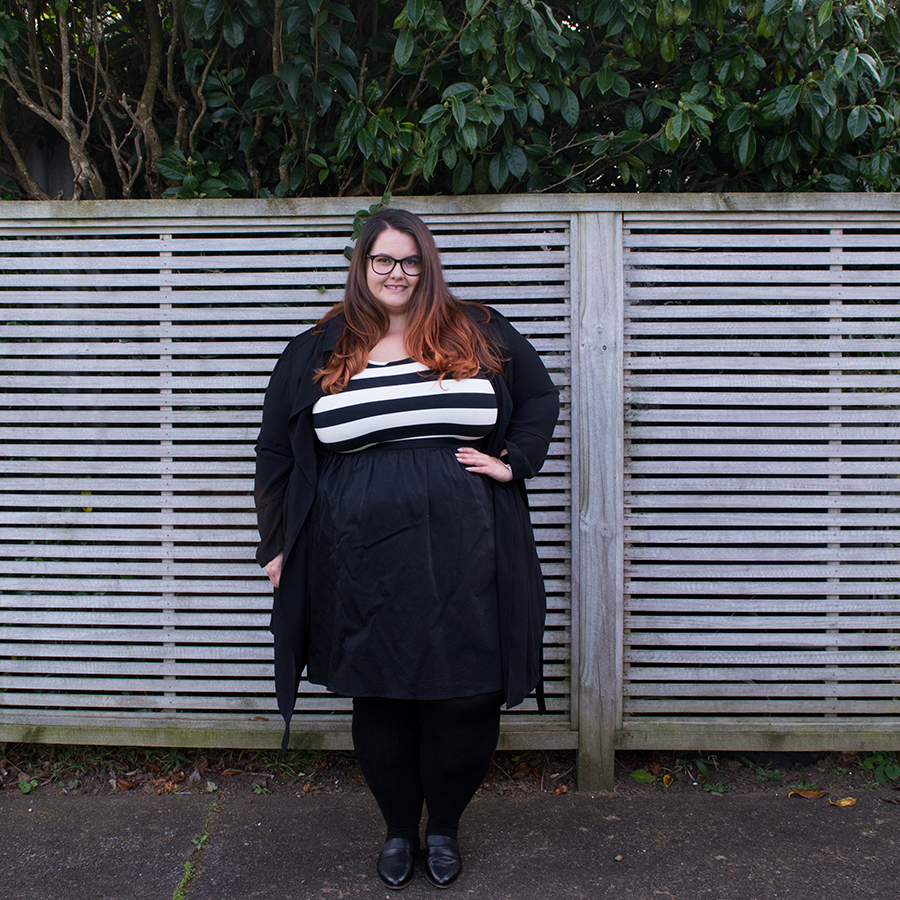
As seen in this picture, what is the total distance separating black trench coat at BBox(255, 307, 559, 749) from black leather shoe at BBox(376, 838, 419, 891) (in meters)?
0.52

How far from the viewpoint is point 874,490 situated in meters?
3.10

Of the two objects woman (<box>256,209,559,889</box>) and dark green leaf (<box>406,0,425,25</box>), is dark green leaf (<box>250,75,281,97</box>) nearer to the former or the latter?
dark green leaf (<box>406,0,425,25</box>)

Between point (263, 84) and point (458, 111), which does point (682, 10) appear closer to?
point (458, 111)

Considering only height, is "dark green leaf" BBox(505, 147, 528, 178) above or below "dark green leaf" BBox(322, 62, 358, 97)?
below

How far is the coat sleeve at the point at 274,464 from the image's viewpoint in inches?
100

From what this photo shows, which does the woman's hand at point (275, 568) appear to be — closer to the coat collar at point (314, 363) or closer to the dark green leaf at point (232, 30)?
the coat collar at point (314, 363)

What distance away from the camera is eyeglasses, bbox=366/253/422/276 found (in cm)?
242

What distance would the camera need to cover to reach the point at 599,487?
3.07 metres

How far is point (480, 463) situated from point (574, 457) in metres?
0.77

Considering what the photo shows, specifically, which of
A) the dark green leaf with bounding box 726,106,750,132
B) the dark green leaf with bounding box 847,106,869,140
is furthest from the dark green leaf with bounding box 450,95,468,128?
the dark green leaf with bounding box 847,106,869,140

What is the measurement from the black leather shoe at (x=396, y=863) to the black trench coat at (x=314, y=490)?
52cm

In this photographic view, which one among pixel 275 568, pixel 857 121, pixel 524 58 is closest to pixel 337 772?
pixel 275 568

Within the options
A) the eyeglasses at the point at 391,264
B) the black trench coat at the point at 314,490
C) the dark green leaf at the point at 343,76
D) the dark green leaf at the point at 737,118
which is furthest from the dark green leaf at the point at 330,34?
the dark green leaf at the point at 737,118

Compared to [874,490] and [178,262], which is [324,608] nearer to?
[178,262]
